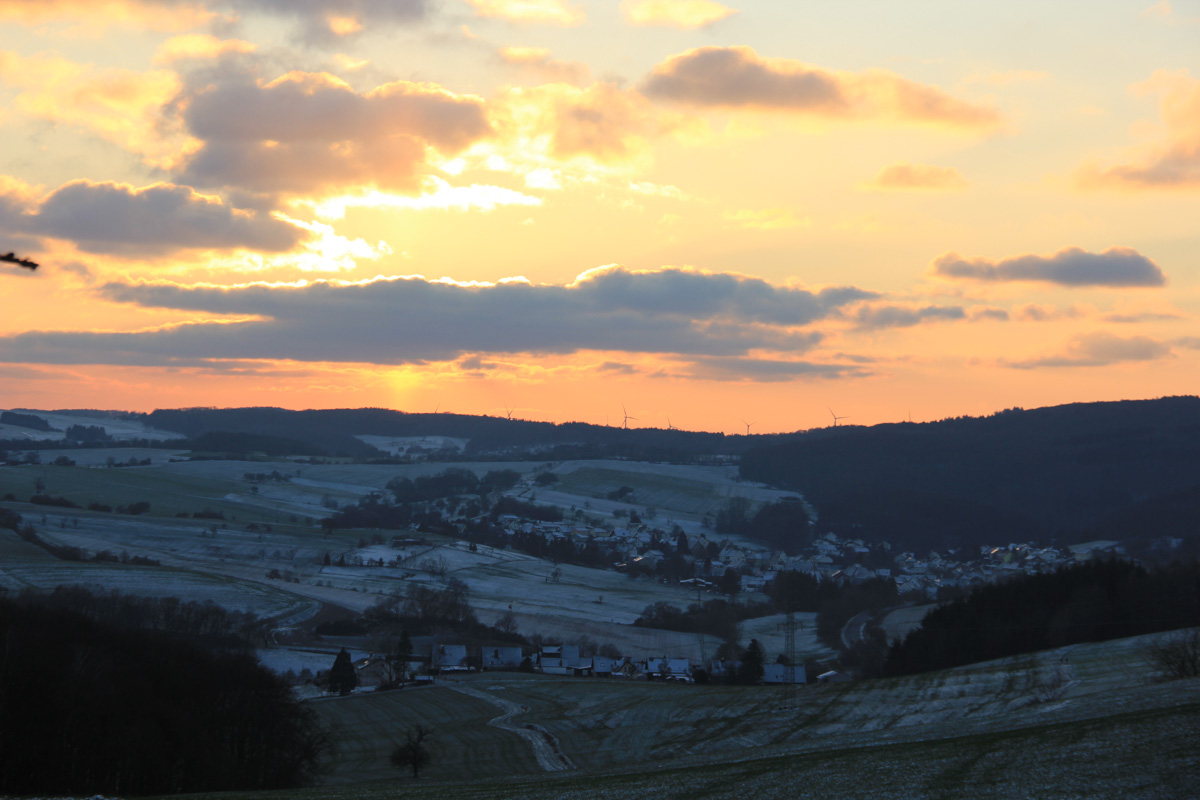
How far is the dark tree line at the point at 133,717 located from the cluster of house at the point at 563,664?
3377 cm

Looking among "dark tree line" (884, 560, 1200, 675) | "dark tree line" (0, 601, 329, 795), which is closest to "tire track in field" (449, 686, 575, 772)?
"dark tree line" (0, 601, 329, 795)

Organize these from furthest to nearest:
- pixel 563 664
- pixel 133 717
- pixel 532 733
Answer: pixel 563 664 → pixel 532 733 → pixel 133 717

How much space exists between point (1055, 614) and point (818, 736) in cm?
4331

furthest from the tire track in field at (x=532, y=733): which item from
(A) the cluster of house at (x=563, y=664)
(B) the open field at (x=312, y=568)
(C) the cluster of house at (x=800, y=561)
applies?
(C) the cluster of house at (x=800, y=561)

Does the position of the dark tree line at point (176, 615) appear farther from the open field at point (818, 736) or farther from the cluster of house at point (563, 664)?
the open field at point (818, 736)

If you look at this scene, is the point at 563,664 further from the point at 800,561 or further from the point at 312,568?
the point at 800,561

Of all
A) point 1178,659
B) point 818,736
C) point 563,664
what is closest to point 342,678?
point 563,664

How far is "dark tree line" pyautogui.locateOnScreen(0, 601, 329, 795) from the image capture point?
134 feet

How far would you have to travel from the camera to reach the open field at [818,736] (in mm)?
25609

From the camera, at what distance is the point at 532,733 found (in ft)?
192

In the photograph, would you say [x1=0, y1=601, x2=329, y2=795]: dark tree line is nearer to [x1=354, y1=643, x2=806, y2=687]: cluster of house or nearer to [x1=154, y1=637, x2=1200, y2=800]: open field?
[x1=154, y1=637, x2=1200, y2=800]: open field

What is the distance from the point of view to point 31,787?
38.6 m

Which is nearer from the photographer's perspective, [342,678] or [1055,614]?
[342,678]

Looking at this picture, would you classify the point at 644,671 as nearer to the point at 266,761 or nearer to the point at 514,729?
the point at 514,729
